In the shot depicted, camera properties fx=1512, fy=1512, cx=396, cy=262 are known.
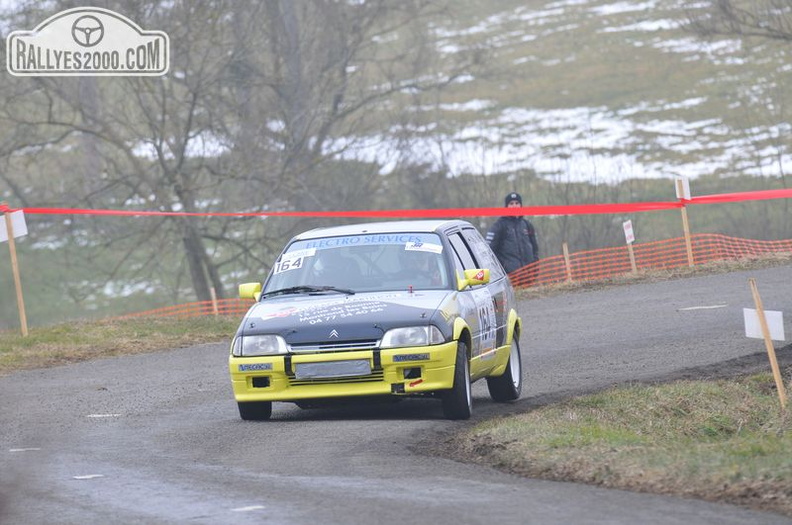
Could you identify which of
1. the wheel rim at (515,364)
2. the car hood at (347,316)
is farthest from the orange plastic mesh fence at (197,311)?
the car hood at (347,316)

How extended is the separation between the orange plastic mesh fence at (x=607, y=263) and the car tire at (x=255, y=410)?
12.6 m

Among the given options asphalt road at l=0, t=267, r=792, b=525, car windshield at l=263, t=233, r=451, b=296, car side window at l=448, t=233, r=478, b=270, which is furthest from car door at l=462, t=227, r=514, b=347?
car windshield at l=263, t=233, r=451, b=296

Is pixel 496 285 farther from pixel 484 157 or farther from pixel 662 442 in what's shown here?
pixel 484 157

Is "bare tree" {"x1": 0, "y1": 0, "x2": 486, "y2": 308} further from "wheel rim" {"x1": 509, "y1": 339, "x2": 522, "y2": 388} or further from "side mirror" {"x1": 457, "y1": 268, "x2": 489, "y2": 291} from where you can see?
"side mirror" {"x1": 457, "y1": 268, "x2": 489, "y2": 291}

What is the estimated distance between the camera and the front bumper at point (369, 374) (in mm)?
11445

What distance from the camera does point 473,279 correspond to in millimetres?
12383

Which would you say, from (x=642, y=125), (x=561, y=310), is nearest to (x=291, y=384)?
(x=561, y=310)

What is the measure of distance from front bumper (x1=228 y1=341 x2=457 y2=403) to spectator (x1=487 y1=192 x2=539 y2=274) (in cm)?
1327

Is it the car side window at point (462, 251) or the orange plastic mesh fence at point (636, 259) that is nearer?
the car side window at point (462, 251)

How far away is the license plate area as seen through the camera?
1148 cm

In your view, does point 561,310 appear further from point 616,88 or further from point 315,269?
point 616,88

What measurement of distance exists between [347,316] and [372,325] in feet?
0.77

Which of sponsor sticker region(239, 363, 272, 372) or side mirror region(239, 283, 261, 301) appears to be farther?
side mirror region(239, 283, 261, 301)
